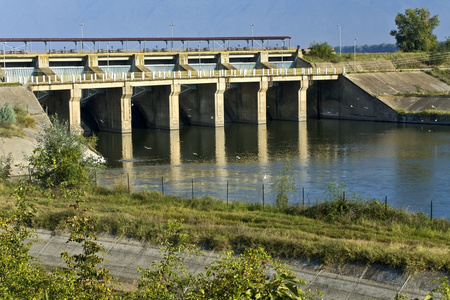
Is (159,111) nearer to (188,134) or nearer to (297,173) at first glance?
(188,134)

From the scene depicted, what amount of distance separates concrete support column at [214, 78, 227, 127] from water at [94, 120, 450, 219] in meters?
1.04

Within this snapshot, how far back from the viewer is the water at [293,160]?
46.1 meters

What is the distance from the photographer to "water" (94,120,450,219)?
4609cm

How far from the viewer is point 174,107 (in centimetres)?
8300

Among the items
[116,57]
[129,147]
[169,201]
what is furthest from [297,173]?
[116,57]

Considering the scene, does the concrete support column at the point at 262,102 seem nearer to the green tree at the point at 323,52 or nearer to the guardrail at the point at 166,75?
the guardrail at the point at 166,75

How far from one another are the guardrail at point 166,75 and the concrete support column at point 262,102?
91 cm

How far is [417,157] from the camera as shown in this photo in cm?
5959

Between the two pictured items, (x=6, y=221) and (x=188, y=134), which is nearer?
(x=6, y=221)

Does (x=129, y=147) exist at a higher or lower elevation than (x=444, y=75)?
lower

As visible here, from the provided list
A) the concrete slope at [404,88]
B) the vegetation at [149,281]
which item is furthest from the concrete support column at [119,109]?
the vegetation at [149,281]

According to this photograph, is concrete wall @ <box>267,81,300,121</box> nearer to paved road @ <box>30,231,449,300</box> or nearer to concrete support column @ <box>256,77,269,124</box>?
concrete support column @ <box>256,77,269,124</box>

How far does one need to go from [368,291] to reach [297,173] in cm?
2838

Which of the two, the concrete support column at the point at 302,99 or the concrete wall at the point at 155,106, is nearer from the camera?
the concrete wall at the point at 155,106
